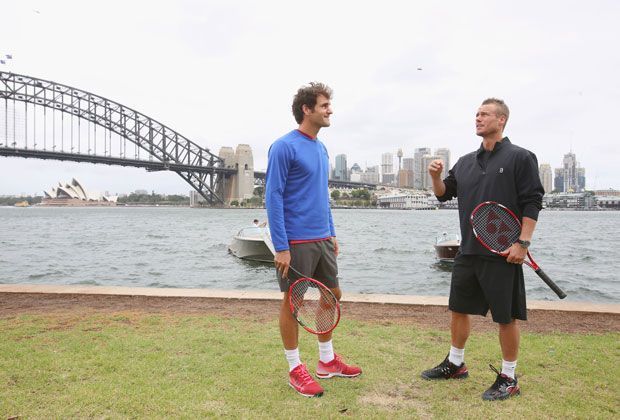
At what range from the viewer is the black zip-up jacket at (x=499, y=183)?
279 centimetres

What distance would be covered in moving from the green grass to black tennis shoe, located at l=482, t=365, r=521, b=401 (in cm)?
5

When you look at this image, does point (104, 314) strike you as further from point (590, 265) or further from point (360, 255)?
point (590, 265)

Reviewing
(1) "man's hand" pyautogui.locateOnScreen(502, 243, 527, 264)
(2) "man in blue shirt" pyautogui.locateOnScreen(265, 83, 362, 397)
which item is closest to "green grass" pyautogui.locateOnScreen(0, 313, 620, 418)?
(2) "man in blue shirt" pyautogui.locateOnScreen(265, 83, 362, 397)

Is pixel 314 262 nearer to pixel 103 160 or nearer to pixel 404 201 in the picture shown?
pixel 103 160

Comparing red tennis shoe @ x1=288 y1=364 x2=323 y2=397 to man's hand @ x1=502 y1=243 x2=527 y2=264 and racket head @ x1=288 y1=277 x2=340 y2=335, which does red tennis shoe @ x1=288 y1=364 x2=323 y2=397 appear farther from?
man's hand @ x1=502 y1=243 x2=527 y2=264

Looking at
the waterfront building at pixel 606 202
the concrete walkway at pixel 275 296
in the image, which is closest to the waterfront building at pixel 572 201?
the waterfront building at pixel 606 202

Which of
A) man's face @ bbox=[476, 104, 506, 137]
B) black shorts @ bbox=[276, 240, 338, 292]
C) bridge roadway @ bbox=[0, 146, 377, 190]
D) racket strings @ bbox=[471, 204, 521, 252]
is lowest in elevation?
black shorts @ bbox=[276, 240, 338, 292]

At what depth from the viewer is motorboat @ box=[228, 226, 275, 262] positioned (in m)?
15.2

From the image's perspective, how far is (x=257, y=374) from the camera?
10.4ft

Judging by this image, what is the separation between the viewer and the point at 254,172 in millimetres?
97125

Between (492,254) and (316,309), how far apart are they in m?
1.13

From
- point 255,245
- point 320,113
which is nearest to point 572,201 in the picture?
point 255,245

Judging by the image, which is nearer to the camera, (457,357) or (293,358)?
(293,358)

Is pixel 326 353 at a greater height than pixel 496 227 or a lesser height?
lesser
